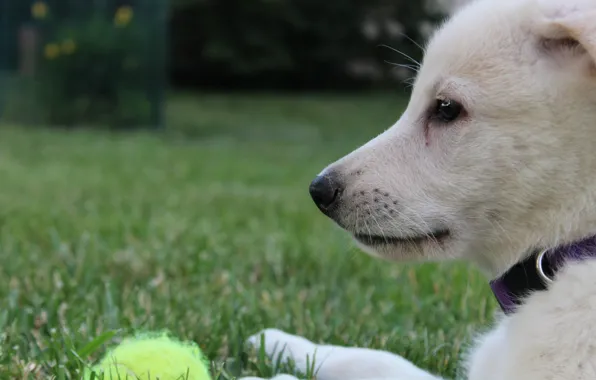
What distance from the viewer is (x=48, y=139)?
9836 mm

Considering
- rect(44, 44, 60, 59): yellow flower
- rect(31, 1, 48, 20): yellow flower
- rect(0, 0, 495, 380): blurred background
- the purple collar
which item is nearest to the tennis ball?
rect(0, 0, 495, 380): blurred background

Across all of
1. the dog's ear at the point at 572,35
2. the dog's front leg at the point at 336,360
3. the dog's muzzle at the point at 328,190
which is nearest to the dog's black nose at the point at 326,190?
the dog's muzzle at the point at 328,190

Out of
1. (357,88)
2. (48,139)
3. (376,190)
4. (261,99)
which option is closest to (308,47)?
(357,88)

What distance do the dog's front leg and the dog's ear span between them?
3.26 feet

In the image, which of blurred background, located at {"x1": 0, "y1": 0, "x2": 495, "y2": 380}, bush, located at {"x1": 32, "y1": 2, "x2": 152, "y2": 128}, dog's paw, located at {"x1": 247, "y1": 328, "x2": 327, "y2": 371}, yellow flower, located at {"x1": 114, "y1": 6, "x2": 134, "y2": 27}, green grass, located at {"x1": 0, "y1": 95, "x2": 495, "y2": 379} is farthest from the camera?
yellow flower, located at {"x1": 114, "y1": 6, "x2": 134, "y2": 27}

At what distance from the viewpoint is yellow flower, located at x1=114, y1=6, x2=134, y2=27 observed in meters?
12.0

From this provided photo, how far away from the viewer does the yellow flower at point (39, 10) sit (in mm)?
→ 11836

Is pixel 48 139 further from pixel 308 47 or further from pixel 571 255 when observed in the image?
pixel 308 47

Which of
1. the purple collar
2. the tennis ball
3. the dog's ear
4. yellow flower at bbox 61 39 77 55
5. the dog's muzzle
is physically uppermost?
the dog's ear

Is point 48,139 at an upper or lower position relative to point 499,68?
lower

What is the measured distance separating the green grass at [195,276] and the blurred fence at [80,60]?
418 cm

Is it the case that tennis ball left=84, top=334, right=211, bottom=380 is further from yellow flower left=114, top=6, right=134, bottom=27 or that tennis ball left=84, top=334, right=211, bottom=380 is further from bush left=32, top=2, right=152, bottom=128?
yellow flower left=114, top=6, right=134, bottom=27

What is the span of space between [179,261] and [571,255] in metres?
2.39

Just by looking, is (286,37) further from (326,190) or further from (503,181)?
(503,181)
